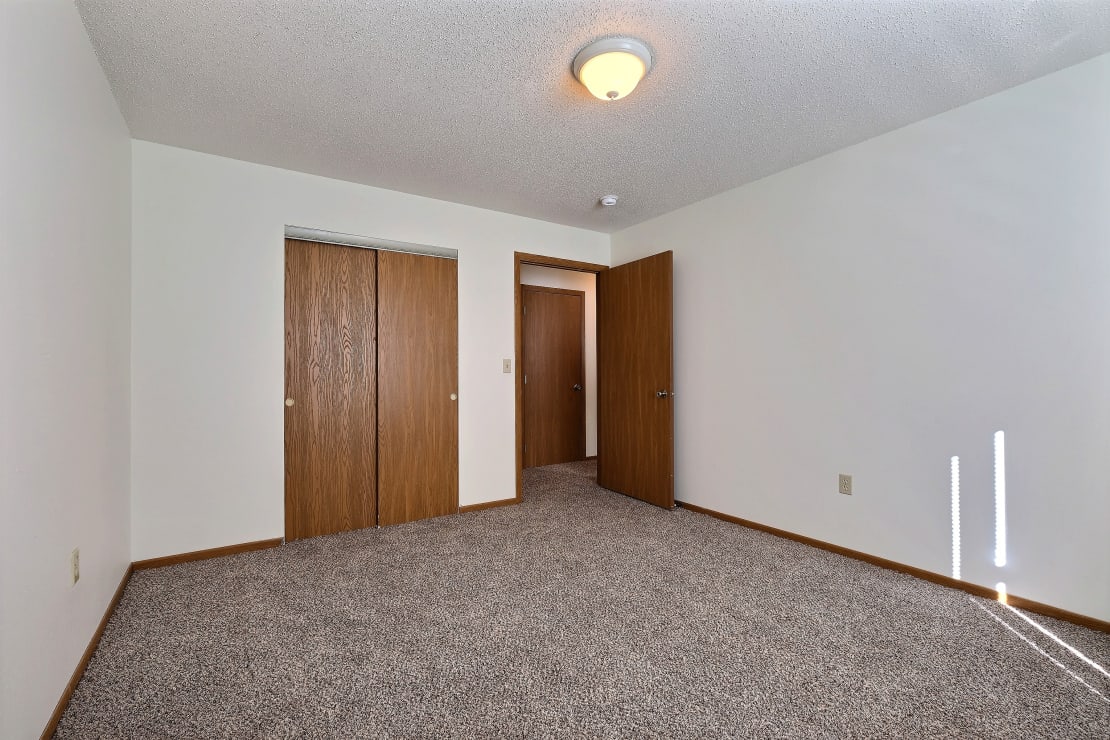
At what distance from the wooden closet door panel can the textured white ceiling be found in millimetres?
662

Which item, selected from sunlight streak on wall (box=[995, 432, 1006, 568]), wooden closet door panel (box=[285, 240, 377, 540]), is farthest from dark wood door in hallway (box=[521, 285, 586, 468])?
sunlight streak on wall (box=[995, 432, 1006, 568])

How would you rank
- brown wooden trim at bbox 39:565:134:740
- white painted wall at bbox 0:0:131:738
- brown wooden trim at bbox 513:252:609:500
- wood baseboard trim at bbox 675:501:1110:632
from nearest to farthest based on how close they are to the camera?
white painted wall at bbox 0:0:131:738 → brown wooden trim at bbox 39:565:134:740 → wood baseboard trim at bbox 675:501:1110:632 → brown wooden trim at bbox 513:252:609:500

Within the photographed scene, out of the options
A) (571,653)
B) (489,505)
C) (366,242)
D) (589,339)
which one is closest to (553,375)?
(589,339)

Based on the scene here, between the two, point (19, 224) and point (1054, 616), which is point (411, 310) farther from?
point (1054, 616)

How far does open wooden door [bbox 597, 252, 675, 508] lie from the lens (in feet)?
12.3

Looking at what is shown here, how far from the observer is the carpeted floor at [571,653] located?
1.48 m

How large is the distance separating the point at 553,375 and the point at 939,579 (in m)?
3.75

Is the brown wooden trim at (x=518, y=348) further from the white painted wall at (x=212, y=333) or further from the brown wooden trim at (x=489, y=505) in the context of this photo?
the white painted wall at (x=212, y=333)

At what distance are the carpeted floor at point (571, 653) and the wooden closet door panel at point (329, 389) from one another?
0.43 m

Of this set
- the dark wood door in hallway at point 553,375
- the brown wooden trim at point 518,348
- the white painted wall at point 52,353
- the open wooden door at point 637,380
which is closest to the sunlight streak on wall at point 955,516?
the open wooden door at point 637,380

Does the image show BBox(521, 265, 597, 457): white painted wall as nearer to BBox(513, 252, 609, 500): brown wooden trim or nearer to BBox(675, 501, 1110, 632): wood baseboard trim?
BBox(513, 252, 609, 500): brown wooden trim

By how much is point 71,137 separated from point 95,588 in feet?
5.63

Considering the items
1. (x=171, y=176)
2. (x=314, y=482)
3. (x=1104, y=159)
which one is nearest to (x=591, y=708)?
(x=314, y=482)

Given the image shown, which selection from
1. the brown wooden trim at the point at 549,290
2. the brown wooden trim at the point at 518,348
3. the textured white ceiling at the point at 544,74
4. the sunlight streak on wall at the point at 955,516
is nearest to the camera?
the textured white ceiling at the point at 544,74
